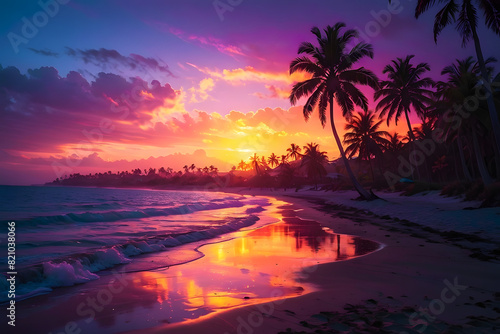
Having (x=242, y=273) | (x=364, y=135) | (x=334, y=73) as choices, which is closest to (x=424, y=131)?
(x=364, y=135)

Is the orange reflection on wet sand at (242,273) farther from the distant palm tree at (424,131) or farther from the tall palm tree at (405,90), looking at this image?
the distant palm tree at (424,131)

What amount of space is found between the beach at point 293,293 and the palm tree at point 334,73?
14.9 meters

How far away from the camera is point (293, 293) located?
14.1 feet

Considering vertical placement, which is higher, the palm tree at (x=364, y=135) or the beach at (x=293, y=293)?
the palm tree at (x=364, y=135)

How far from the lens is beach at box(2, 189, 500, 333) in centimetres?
325

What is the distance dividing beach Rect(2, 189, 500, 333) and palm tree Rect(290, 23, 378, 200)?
14.9 m

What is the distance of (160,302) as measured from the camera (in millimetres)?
4059

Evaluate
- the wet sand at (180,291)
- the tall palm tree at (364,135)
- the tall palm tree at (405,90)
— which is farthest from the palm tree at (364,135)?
the wet sand at (180,291)

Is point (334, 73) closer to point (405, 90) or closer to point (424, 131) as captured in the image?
point (405, 90)

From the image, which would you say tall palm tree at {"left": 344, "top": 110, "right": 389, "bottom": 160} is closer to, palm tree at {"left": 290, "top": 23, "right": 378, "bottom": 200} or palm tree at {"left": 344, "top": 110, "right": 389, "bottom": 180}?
palm tree at {"left": 344, "top": 110, "right": 389, "bottom": 180}

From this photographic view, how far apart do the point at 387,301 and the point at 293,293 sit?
1.27m

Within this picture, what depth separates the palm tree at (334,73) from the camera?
20.7m

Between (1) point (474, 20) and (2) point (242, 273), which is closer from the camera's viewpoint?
(2) point (242, 273)

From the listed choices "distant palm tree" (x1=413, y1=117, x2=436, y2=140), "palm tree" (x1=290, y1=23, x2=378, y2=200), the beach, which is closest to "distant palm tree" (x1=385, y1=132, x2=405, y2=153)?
"distant palm tree" (x1=413, y1=117, x2=436, y2=140)
